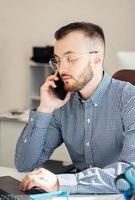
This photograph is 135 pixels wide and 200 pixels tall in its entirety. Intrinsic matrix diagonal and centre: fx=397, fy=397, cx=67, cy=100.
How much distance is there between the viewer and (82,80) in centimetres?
167

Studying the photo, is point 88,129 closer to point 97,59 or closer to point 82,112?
point 82,112

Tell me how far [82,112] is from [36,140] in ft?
0.78

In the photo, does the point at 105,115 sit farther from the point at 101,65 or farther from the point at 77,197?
the point at 77,197

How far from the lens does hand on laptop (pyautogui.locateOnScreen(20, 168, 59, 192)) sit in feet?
4.40

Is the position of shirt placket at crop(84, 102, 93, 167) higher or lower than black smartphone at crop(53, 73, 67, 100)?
lower

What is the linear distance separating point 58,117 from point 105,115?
234mm

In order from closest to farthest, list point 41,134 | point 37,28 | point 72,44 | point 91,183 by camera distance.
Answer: point 91,183 → point 72,44 → point 41,134 → point 37,28

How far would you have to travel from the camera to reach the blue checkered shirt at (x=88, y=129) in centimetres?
165

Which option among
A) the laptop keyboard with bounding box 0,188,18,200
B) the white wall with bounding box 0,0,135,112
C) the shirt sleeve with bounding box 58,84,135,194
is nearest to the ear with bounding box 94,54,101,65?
the shirt sleeve with bounding box 58,84,135,194

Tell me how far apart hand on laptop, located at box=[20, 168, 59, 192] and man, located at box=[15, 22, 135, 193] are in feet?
0.96

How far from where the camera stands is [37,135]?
1.74 metres

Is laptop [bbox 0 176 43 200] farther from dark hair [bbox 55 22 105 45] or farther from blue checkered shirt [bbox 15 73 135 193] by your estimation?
dark hair [bbox 55 22 105 45]

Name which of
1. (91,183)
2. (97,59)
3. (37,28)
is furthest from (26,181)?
(37,28)

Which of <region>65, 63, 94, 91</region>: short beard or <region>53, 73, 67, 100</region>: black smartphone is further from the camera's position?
<region>53, 73, 67, 100</region>: black smartphone
